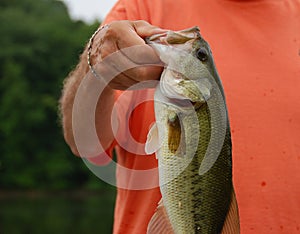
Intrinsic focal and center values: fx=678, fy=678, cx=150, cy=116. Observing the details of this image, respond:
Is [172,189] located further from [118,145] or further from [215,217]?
[118,145]

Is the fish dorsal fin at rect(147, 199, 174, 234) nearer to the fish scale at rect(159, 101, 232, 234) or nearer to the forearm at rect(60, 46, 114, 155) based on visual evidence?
the fish scale at rect(159, 101, 232, 234)

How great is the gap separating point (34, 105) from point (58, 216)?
737 inches

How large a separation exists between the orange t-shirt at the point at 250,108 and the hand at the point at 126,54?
484 millimetres

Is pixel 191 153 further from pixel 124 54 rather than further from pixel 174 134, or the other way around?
pixel 124 54

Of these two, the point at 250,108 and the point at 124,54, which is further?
the point at 250,108

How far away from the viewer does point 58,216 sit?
26.8m

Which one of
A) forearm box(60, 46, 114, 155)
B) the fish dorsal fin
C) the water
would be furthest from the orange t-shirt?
the water

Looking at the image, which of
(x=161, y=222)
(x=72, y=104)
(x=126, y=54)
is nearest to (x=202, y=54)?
(x=126, y=54)

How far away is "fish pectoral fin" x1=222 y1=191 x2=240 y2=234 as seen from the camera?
7.15 ft

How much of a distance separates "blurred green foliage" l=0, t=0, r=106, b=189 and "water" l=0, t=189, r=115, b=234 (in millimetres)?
2546

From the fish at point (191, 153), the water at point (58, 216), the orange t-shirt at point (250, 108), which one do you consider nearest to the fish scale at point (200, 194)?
the fish at point (191, 153)

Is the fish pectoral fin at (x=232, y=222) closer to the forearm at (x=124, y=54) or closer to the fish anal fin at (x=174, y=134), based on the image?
the fish anal fin at (x=174, y=134)

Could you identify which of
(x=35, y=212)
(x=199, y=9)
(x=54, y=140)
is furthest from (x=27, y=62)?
(x=199, y=9)

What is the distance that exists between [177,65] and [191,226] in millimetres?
522
